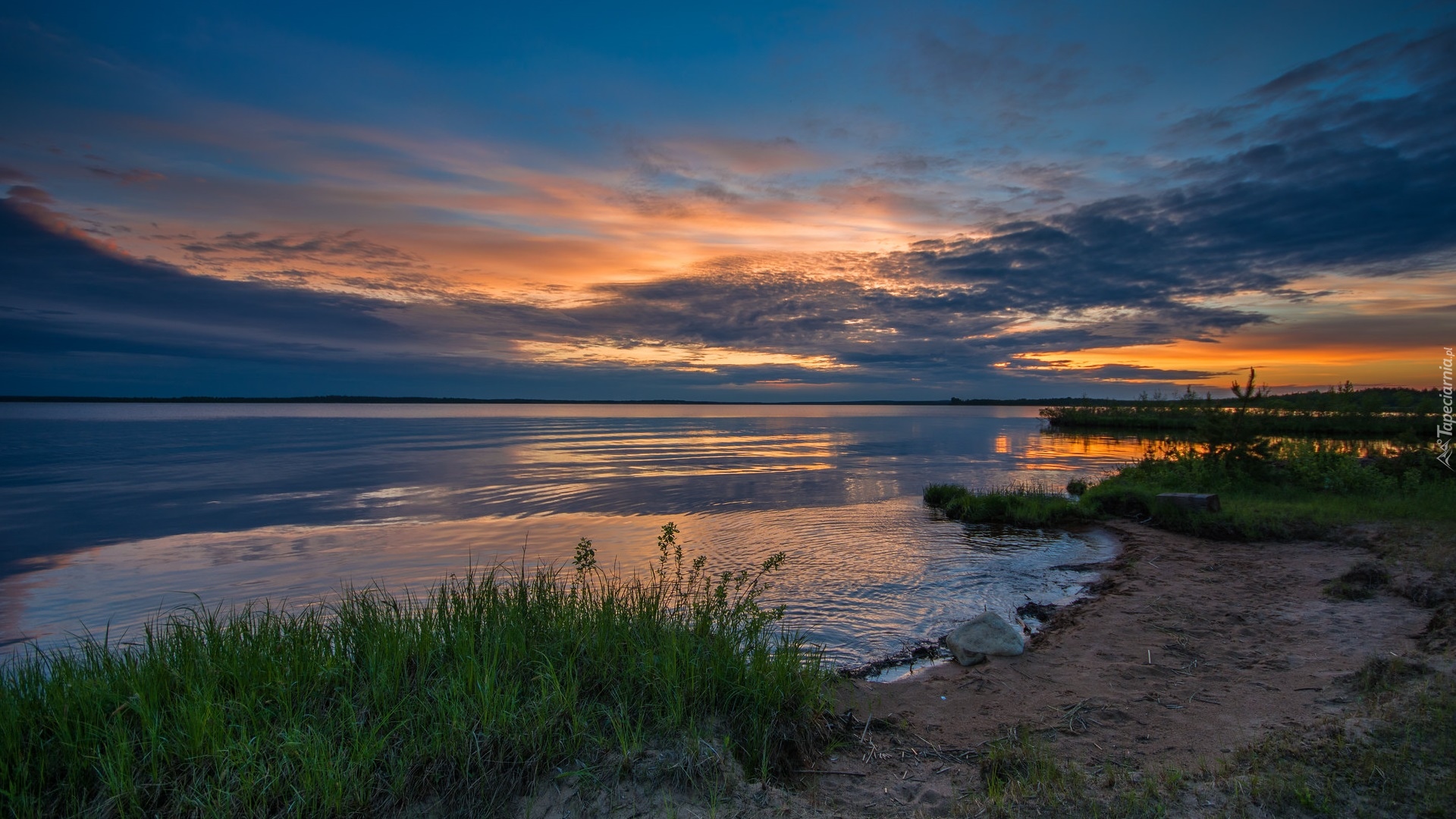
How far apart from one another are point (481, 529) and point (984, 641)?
1489 centimetres

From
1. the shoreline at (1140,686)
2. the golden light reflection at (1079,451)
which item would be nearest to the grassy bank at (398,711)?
the shoreline at (1140,686)

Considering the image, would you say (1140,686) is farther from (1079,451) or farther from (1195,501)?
(1079,451)

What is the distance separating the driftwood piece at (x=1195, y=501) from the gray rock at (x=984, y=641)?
37.2 feet

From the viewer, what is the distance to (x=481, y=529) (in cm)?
1884

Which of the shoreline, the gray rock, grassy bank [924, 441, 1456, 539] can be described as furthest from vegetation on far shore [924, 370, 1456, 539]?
the gray rock

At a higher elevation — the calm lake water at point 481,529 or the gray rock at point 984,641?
the gray rock at point 984,641

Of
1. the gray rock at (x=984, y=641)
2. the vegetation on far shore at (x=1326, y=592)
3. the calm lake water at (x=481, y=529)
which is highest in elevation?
the vegetation on far shore at (x=1326, y=592)

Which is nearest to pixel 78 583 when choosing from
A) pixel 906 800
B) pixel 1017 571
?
pixel 906 800

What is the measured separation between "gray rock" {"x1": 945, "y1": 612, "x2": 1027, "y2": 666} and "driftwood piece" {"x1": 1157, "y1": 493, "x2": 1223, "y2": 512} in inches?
447

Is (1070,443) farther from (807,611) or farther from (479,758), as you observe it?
(479,758)

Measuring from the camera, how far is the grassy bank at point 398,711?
4191 millimetres

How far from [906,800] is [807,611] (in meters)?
6.57

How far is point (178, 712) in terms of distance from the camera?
4574 mm

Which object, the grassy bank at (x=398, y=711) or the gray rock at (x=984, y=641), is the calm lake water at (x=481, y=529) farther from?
the grassy bank at (x=398, y=711)
